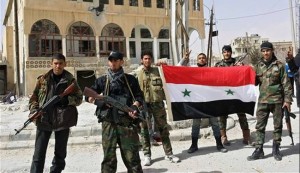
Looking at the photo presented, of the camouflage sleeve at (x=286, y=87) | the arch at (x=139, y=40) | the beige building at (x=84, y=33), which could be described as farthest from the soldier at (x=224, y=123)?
the arch at (x=139, y=40)

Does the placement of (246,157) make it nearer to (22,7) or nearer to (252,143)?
(252,143)

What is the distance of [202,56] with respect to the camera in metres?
6.00

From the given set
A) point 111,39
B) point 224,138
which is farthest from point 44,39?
point 224,138

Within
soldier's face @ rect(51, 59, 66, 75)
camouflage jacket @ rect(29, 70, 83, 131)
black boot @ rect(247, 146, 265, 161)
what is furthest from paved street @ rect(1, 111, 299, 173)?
soldier's face @ rect(51, 59, 66, 75)

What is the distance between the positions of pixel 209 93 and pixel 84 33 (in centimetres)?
2522

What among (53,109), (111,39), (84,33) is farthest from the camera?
(111,39)

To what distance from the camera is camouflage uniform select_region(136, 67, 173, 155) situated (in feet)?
17.0

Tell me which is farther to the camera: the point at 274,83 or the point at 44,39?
the point at 44,39

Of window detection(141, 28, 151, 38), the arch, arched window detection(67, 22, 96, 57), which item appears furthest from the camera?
window detection(141, 28, 151, 38)

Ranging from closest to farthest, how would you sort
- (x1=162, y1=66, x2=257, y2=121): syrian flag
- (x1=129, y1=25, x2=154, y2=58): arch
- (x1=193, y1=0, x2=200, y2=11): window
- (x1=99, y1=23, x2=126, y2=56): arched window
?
(x1=162, y1=66, x2=257, y2=121): syrian flag → (x1=99, y1=23, x2=126, y2=56): arched window → (x1=129, y1=25, x2=154, y2=58): arch → (x1=193, y1=0, x2=200, y2=11): window

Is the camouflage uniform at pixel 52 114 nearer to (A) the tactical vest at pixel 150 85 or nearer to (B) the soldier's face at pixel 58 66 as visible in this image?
(B) the soldier's face at pixel 58 66

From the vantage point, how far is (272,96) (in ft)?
16.6

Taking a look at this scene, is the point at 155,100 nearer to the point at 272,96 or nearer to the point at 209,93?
the point at 209,93

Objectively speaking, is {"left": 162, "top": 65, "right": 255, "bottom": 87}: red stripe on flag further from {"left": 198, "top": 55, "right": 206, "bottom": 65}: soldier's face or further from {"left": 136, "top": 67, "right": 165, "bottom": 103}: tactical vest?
{"left": 136, "top": 67, "right": 165, "bottom": 103}: tactical vest
